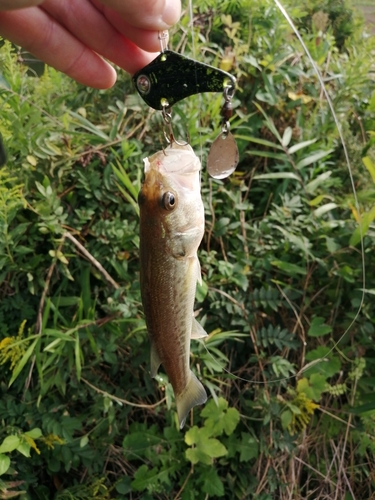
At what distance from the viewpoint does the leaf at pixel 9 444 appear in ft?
5.40

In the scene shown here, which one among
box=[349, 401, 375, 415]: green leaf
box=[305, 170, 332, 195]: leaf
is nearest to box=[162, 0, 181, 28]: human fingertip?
box=[305, 170, 332, 195]: leaf

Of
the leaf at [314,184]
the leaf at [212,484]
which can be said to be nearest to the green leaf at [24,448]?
the leaf at [212,484]

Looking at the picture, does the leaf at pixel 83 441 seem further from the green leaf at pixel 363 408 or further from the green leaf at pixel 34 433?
the green leaf at pixel 363 408

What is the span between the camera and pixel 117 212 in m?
2.07

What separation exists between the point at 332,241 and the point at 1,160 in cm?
149

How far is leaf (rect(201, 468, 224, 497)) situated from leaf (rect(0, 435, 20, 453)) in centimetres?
77

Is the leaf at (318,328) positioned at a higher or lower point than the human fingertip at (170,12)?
lower

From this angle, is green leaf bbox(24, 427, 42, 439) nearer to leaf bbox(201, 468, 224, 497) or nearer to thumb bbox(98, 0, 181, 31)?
leaf bbox(201, 468, 224, 497)

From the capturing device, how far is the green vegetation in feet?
6.16

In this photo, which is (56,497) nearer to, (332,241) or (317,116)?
(332,241)

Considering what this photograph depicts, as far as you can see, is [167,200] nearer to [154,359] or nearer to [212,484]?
[154,359]

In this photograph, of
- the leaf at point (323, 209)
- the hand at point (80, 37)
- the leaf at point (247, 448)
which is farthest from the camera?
the leaf at point (323, 209)

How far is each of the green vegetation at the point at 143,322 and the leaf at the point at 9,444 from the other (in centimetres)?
5

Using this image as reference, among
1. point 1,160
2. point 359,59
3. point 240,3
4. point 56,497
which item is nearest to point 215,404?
point 56,497
